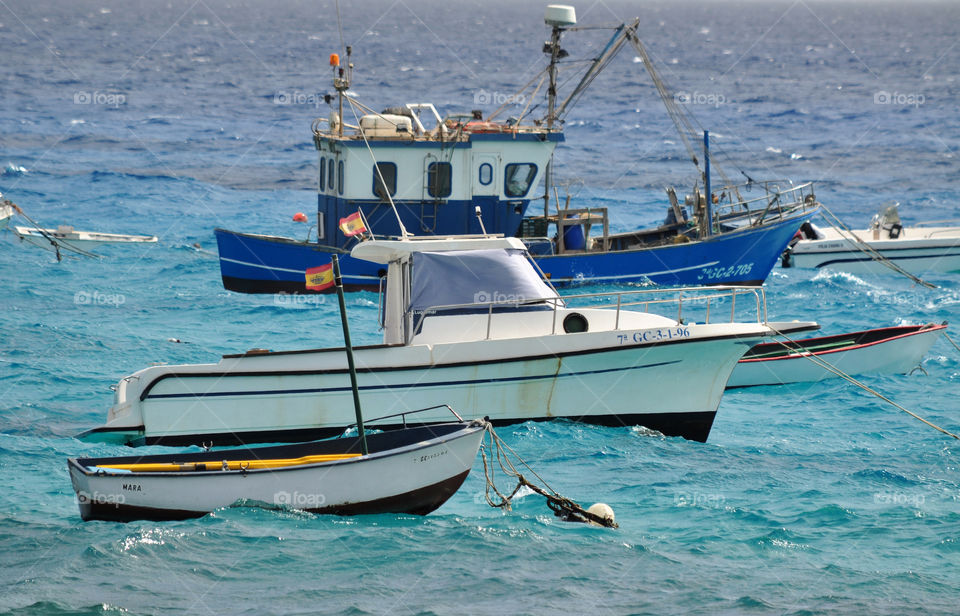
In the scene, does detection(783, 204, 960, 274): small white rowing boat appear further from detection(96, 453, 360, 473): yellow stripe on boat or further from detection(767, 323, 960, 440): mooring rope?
detection(96, 453, 360, 473): yellow stripe on boat

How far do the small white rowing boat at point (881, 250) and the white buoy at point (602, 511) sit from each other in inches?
733

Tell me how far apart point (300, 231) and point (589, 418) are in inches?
865

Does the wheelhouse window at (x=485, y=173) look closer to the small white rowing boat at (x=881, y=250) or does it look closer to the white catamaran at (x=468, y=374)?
the white catamaran at (x=468, y=374)

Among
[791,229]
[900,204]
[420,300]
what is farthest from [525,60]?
[420,300]

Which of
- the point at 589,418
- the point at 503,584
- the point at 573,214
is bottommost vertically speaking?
the point at 503,584

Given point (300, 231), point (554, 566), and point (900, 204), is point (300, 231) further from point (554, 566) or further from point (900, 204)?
point (554, 566)

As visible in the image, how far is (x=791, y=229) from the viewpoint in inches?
1134

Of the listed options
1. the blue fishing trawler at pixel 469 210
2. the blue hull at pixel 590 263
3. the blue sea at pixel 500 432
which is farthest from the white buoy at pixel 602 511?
the blue hull at pixel 590 263

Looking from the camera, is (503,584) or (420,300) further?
(420,300)

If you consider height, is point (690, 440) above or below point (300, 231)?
below

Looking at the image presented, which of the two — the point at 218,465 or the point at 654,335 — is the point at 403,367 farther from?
the point at 654,335

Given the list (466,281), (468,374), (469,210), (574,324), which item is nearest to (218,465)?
(468,374)

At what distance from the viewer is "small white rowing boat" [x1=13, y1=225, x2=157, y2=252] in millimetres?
31547

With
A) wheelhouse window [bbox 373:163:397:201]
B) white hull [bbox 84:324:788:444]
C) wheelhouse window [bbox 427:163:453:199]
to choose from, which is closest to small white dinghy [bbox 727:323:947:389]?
white hull [bbox 84:324:788:444]
